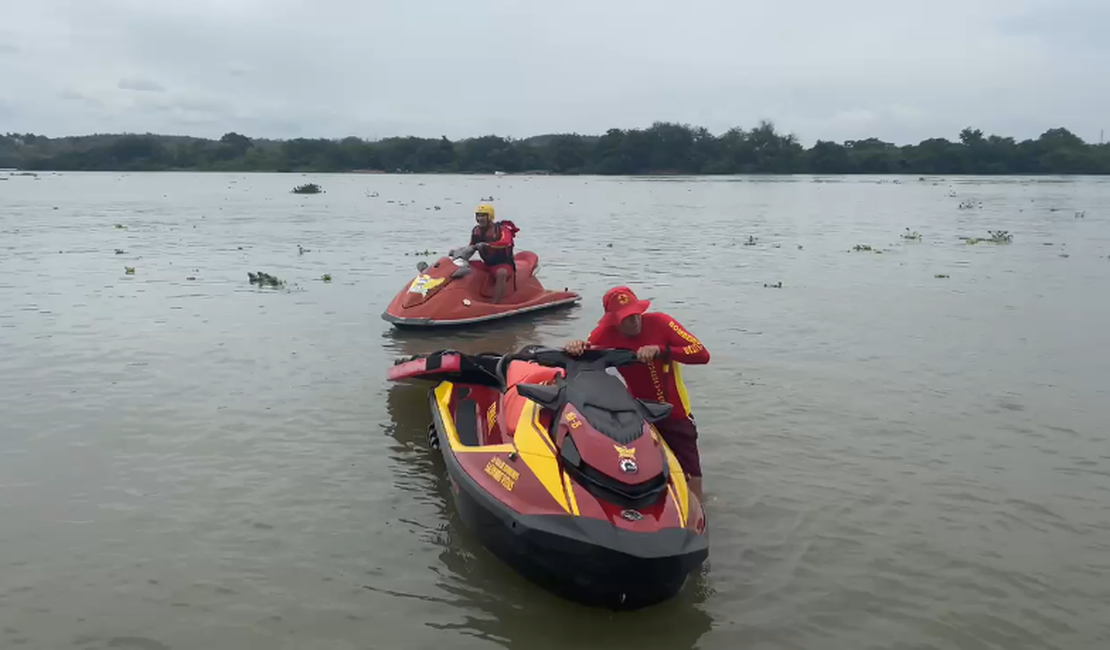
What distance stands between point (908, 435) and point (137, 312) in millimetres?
11421

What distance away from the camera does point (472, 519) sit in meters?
5.96

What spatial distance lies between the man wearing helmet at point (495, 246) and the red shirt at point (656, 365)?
293 inches

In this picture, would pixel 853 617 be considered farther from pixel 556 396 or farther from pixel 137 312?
pixel 137 312

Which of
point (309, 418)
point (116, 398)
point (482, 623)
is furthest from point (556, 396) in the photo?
point (116, 398)

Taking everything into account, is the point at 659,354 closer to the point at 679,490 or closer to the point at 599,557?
the point at 679,490

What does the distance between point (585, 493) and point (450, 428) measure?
2181 millimetres

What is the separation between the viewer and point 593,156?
10625 cm

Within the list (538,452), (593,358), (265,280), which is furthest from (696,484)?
(265,280)

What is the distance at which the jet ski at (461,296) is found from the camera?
1292cm

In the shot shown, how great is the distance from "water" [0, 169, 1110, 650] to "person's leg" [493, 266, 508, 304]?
29.5 inches

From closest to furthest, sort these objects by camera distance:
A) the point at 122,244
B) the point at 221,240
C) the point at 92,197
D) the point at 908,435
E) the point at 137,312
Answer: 1. the point at 908,435
2. the point at 137,312
3. the point at 122,244
4. the point at 221,240
5. the point at 92,197

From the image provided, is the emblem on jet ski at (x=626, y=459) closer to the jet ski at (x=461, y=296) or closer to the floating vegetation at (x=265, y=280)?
the jet ski at (x=461, y=296)

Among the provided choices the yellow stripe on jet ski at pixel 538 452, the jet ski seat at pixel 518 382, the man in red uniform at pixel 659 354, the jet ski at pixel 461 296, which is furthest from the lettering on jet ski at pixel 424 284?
the yellow stripe on jet ski at pixel 538 452

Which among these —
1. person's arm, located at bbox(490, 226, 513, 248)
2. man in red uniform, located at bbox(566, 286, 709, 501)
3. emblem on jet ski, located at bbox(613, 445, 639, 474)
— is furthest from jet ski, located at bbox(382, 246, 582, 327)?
emblem on jet ski, located at bbox(613, 445, 639, 474)
